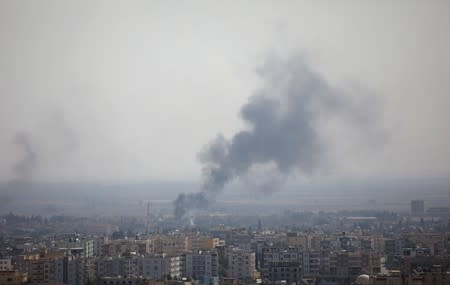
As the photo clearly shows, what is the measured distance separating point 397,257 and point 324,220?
1605 cm

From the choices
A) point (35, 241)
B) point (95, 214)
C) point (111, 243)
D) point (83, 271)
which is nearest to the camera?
point (83, 271)

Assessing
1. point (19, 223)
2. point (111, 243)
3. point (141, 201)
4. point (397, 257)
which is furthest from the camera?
point (141, 201)

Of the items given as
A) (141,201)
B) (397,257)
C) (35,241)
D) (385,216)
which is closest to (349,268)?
(397,257)

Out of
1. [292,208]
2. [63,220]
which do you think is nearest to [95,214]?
[63,220]

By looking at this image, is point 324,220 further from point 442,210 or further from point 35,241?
point 35,241

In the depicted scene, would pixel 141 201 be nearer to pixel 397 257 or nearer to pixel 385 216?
pixel 385 216

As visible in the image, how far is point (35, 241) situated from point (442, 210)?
1193 centimetres

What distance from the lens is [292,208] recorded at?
3884 cm

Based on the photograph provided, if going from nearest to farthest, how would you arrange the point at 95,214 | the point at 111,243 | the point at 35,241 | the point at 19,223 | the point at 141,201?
the point at 111,243
the point at 35,241
the point at 19,223
the point at 95,214
the point at 141,201

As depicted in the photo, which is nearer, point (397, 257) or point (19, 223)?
point (397, 257)

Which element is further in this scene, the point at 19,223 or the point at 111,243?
the point at 19,223

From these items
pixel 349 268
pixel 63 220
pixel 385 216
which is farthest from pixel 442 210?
pixel 349 268

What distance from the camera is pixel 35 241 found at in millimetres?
25906

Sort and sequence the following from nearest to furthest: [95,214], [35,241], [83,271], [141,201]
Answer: [83,271] → [35,241] → [95,214] → [141,201]
